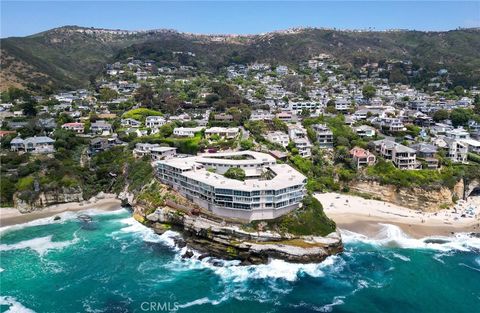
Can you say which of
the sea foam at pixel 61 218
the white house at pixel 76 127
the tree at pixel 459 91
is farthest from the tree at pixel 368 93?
the sea foam at pixel 61 218

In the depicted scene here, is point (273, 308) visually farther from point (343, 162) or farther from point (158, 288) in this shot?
point (343, 162)

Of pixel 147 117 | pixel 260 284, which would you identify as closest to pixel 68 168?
pixel 147 117

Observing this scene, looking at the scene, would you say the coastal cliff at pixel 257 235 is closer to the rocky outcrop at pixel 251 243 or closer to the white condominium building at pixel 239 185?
the rocky outcrop at pixel 251 243

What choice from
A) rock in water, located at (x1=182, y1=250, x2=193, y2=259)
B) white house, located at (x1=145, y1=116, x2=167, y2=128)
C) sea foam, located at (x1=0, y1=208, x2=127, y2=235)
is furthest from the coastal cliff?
white house, located at (x1=145, y1=116, x2=167, y2=128)
